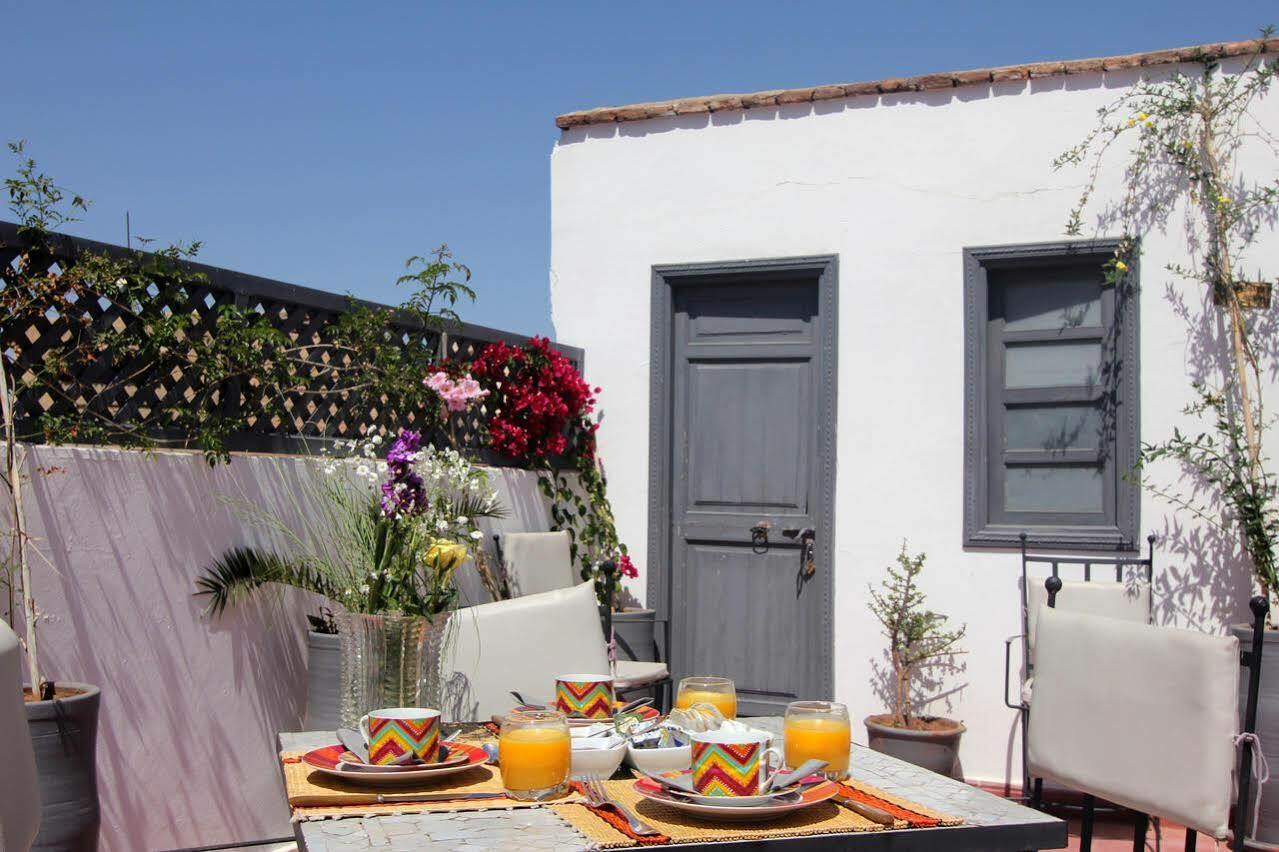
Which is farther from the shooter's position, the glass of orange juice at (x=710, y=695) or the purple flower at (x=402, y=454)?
the purple flower at (x=402, y=454)

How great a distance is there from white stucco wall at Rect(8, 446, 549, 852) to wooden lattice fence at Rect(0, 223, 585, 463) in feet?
0.37

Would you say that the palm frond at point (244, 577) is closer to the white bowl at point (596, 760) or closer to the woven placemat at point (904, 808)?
the white bowl at point (596, 760)

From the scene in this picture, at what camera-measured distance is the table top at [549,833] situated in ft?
5.42

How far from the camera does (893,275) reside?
5.44m

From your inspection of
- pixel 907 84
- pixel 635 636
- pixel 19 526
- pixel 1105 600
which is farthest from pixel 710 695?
pixel 907 84

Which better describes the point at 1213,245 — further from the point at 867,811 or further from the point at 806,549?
the point at 867,811

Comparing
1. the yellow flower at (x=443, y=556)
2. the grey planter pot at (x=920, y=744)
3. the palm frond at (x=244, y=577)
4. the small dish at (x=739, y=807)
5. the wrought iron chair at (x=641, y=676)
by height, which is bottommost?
the grey planter pot at (x=920, y=744)

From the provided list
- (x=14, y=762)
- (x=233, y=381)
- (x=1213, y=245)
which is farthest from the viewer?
(x=1213, y=245)

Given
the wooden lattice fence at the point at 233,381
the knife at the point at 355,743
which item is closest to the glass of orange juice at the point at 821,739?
the knife at the point at 355,743

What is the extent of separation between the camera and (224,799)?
3.72 meters

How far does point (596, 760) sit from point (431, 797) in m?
0.26

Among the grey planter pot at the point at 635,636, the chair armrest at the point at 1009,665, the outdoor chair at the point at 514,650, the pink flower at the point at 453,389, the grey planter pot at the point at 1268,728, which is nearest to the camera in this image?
the outdoor chair at the point at 514,650

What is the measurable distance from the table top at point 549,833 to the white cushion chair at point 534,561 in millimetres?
3146

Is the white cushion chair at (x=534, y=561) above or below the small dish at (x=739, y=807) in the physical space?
above
